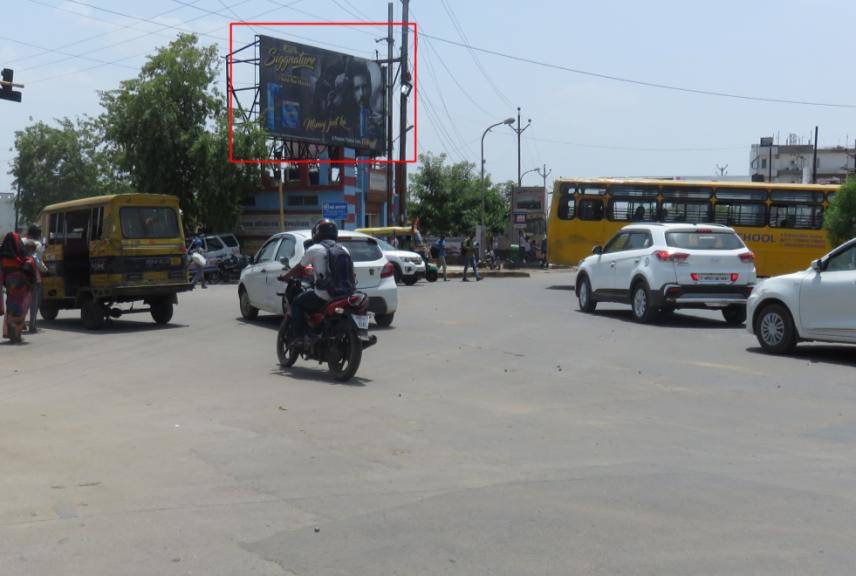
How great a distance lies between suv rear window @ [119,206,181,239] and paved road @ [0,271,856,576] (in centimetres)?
404

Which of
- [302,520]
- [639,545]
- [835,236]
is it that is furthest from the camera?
[835,236]

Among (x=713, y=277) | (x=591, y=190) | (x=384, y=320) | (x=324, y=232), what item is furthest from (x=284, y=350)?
(x=591, y=190)

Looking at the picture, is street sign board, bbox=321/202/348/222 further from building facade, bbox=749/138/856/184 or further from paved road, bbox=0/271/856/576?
building facade, bbox=749/138/856/184

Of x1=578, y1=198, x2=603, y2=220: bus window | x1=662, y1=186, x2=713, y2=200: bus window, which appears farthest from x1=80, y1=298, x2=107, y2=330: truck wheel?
x1=662, y1=186, x2=713, y2=200: bus window

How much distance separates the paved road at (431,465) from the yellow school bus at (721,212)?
20428 millimetres

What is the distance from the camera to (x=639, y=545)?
5.18 meters

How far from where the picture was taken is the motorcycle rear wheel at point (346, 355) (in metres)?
11.0

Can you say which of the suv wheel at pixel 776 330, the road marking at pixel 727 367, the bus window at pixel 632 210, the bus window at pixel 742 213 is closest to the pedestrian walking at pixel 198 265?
the bus window at pixel 632 210

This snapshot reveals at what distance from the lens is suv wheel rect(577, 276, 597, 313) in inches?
838

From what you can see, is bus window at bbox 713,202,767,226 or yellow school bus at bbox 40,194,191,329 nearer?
yellow school bus at bbox 40,194,191,329

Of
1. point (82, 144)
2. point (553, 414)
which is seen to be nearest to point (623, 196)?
point (553, 414)

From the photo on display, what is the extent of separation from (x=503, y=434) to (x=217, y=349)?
23.6 ft

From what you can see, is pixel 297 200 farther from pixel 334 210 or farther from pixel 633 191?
pixel 633 191

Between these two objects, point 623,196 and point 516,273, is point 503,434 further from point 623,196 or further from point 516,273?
point 516,273
